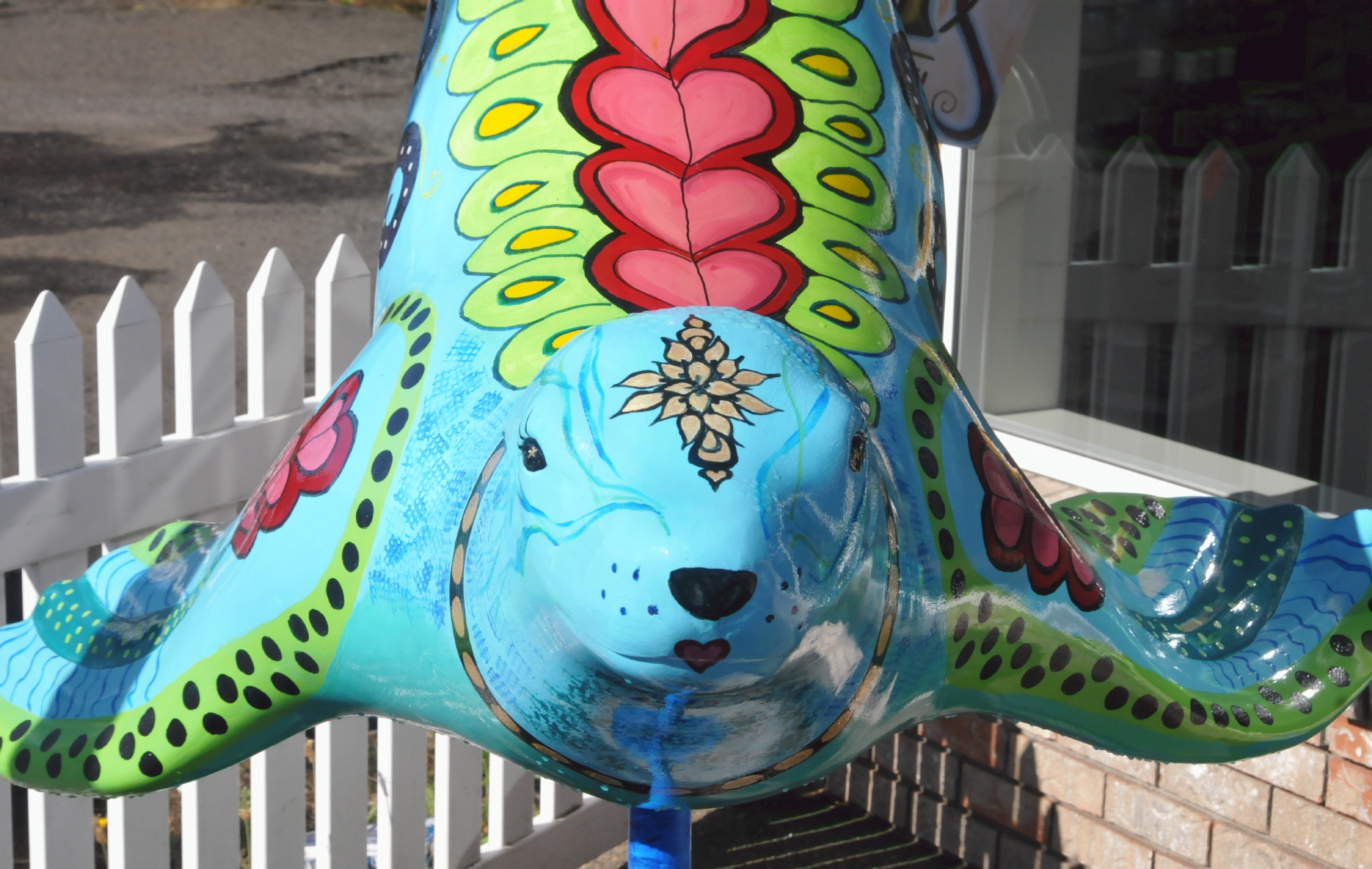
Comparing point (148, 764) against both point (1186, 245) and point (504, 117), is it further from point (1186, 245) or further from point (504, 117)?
point (1186, 245)

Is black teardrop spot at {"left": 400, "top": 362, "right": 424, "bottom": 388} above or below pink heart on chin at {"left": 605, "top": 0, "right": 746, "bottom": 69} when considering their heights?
below

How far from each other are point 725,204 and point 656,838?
2.21ft

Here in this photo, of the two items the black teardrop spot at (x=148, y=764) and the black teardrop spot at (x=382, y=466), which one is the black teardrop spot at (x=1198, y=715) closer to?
the black teardrop spot at (x=382, y=466)

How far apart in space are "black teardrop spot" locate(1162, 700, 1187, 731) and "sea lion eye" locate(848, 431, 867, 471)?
0.55 metres

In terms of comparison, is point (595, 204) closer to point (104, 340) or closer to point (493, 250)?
point (493, 250)

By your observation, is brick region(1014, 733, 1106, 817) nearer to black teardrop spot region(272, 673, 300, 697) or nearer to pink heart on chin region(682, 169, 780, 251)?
pink heart on chin region(682, 169, 780, 251)

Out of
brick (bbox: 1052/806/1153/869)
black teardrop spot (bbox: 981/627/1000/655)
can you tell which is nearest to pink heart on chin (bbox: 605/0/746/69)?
black teardrop spot (bbox: 981/627/1000/655)

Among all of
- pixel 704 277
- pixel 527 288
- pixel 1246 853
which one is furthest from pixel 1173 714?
pixel 1246 853

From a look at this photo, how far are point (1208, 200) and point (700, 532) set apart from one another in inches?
95.3

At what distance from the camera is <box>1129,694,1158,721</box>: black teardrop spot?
1352 millimetres

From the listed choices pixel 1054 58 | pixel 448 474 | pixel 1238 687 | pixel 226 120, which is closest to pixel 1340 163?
pixel 1054 58

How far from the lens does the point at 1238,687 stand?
1.40 m

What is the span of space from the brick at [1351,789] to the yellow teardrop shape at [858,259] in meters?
1.72

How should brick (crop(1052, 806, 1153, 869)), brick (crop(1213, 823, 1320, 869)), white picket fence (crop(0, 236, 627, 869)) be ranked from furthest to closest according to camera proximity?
brick (crop(1052, 806, 1153, 869)) → brick (crop(1213, 823, 1320, 869)) → white picket fence (crop(0, 236, 627, 869))
